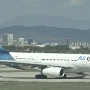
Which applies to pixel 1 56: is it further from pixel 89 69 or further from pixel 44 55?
pixel 89 69

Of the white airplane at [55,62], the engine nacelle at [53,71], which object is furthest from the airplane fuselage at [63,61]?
the engine nacelle at [53,71]

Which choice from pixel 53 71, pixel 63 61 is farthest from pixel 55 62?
pixel 53 71

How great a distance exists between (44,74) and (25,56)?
4.38 m

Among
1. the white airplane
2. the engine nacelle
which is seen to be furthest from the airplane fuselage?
the engine nacelle

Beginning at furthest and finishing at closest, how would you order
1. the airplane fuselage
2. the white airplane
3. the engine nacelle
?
the airplane fuselage, the white airplane, the engine nacelle

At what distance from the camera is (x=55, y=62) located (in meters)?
61.1

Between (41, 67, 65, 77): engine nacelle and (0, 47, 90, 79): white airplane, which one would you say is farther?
(0, 47, 90, 79): white airplane

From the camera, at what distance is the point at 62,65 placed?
199 ft

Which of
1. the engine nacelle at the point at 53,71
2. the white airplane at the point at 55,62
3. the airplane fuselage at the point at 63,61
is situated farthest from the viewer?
the airplane fuselage at the point at 63,61

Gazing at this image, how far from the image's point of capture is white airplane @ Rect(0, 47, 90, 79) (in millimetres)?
59906

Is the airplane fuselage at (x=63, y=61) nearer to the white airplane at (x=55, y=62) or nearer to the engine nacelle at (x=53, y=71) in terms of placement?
the white airplane at (x=55, y=62)

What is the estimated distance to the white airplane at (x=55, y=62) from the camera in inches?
2359

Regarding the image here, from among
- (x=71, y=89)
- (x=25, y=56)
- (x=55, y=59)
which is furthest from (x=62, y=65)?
(x=71, y=89)

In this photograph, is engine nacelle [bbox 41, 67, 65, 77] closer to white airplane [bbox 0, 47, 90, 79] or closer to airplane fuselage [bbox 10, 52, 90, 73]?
white airplane [bbox 0, 47, 90, 79]
